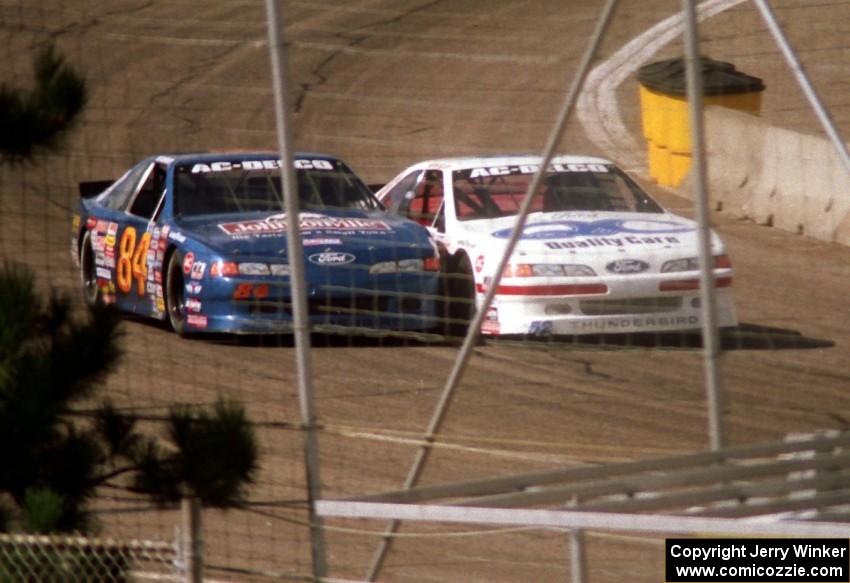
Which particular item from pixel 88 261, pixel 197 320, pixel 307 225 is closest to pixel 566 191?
pixel 307 225

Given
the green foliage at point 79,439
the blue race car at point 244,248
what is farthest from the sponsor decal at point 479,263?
the green foliage at point 79,439

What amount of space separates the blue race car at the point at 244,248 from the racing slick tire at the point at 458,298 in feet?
0.32

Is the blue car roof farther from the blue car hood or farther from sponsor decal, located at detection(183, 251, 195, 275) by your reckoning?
sponsor decal, located at detection(183, 251, 195, 275)

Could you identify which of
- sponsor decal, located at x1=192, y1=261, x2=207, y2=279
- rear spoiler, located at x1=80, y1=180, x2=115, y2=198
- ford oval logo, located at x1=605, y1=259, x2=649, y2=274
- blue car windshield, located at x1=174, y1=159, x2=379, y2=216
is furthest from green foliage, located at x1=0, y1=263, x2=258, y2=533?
sponsor decal, located at x1=192, y1=261, x2=207, y2=279

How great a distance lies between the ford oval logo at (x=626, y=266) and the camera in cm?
860

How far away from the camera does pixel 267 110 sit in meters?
8.70

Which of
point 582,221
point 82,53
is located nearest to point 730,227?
point 582,221

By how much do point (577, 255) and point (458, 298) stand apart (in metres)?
0.71

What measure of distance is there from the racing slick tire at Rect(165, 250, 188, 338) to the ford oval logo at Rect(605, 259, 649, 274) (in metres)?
2.69

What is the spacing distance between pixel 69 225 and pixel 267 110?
131 cm

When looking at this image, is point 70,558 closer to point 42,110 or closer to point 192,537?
point 192,537

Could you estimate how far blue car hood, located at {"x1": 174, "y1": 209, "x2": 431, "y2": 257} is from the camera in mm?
9391

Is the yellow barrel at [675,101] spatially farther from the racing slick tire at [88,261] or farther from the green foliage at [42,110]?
the racing slick tire at [88,261]

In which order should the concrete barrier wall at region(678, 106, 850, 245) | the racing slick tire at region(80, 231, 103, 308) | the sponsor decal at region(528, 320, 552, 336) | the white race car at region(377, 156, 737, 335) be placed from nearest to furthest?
the concrete barrier wall at region(678, 106, 850, 245) < the white race car at region(377, 156, 737, 335) < the sponsor decal at region(528, 320, 552, 336) < the racing slick tire at region(80, 231, 103, 308)
